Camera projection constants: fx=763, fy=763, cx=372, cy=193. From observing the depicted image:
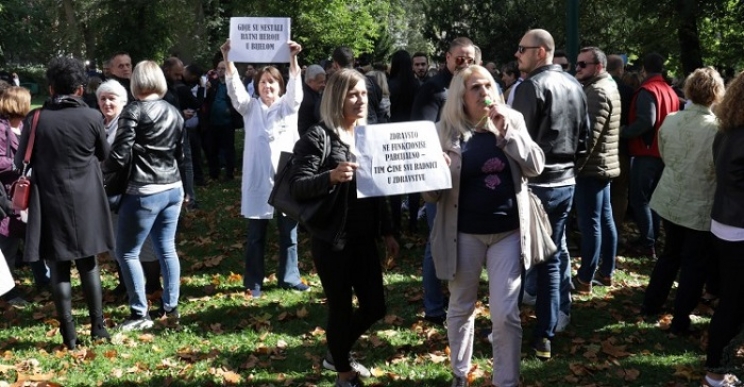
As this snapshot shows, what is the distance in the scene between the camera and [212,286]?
7.92 metres

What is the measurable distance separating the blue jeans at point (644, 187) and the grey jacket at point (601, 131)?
155cm

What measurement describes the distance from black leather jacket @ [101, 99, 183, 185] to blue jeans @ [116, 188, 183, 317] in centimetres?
18

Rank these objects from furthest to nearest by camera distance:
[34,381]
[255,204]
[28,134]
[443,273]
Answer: [255,204]
[28,134]
[34,381]
[443,273]

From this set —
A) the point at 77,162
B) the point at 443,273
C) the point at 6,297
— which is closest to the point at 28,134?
the point at 77,162

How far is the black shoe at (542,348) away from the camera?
587 centimetres

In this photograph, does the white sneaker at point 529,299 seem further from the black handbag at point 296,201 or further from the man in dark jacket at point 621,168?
the black handbag at point 296,201

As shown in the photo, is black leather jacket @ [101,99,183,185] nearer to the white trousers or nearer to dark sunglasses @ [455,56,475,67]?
dark sunglasses @ [455,56,475,67]

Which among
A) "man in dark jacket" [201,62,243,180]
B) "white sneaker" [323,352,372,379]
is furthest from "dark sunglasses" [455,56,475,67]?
"man in dark jacket" [201,62,243,180]

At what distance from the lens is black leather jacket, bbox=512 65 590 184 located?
5805 mm

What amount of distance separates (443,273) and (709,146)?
2.70 metres

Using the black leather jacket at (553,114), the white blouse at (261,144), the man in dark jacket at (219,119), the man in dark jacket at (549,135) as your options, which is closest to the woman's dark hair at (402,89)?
A: the white blouse at (261,144)

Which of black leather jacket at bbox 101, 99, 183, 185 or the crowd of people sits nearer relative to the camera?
the crowd of people

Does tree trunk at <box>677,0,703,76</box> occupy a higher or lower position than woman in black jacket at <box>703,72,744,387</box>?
higher

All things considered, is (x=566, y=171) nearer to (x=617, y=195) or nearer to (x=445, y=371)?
(x=445, y=371)
